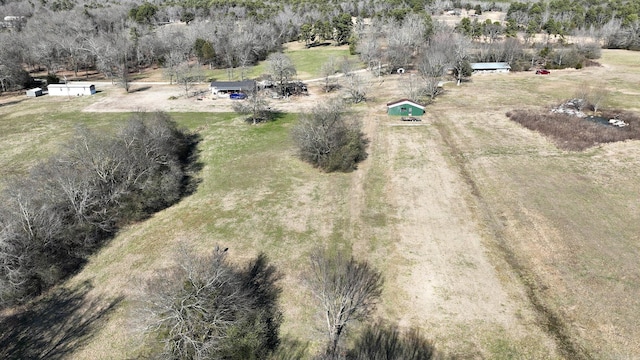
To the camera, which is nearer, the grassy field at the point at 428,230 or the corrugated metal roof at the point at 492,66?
the grassy field at the point at 428,230

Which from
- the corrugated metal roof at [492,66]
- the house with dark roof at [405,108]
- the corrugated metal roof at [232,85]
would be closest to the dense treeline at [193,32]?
the corrugated metal roof at [232,85]

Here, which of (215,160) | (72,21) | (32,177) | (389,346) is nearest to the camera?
(389,346)

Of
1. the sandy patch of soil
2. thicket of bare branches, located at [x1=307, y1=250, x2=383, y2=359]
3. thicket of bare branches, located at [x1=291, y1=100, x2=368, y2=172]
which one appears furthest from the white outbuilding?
thicket of bare branches, located at [x1=307, y1=250, x2=383, y2=359]

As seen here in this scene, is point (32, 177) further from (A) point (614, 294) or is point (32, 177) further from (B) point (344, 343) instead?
(A) point (614, 294)

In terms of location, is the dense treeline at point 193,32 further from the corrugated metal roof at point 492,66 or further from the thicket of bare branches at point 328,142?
the thicket of bare branches at point 328,142

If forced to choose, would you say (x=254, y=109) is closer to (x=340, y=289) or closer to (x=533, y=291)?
(x=340, y=289)

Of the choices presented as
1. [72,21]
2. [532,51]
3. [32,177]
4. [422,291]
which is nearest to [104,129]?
[32,177]
